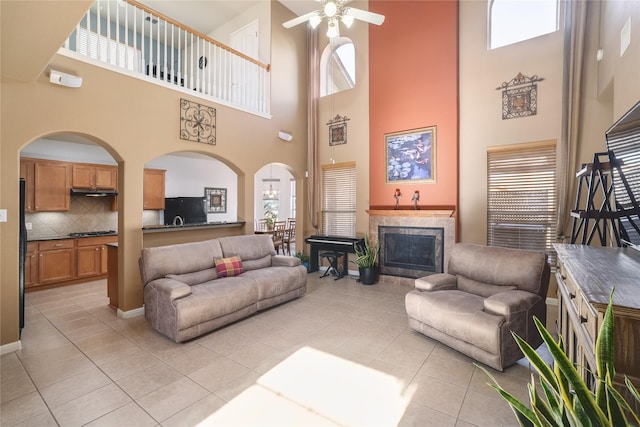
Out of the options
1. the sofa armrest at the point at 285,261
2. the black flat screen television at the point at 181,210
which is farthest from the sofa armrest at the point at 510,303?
the black flat screen television at the point at 181,210

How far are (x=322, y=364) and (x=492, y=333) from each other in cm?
150

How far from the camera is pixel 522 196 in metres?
4.53

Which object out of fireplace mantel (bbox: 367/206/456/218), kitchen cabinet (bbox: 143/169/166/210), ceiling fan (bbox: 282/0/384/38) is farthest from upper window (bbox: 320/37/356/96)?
kitchen cabinet (bbox: 143/169/166/210)

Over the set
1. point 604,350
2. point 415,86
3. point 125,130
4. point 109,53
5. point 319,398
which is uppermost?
point 415,86

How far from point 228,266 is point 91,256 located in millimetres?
3507

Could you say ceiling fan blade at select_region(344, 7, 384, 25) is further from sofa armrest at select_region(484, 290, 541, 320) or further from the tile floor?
the tile floor

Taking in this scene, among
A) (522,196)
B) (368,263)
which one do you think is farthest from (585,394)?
(368,263)

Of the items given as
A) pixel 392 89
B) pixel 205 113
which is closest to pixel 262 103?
pixel 205 113

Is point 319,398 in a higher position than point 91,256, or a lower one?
lower

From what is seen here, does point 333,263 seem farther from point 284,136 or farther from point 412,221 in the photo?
point 284,136

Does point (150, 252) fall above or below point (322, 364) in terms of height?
above

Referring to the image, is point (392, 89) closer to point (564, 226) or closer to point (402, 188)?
point (402, 188)

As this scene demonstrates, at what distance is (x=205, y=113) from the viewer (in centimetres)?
478

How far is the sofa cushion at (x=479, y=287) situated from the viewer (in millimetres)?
3094
